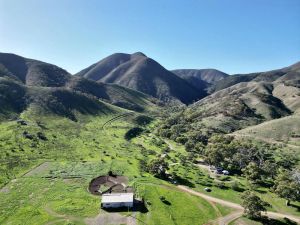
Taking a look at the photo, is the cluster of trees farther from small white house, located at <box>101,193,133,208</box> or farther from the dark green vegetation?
small white house, located at <box>101,193,133,208</box>

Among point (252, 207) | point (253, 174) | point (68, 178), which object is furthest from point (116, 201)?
point (253, 174)

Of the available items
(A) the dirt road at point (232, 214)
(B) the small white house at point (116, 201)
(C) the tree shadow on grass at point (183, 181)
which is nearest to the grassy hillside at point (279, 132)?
(C) the tree shadow on grass at point (183, 181)

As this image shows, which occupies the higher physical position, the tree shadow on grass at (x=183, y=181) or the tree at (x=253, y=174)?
the tree at (x=253, y=174)

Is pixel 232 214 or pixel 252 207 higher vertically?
pixel 252 207

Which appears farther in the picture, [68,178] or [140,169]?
[140,169]

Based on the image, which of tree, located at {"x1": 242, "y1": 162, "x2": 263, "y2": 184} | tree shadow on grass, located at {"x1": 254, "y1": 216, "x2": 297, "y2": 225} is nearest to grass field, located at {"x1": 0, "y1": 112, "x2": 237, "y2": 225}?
tree shadow on grass, located at {"x1": 254, "y1": 216, "x2": 297, "y2": 225}

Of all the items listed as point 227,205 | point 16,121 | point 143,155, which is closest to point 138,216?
A: point 227,205

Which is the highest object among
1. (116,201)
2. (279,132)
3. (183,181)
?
(279,132)

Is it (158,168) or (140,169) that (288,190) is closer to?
(158,168)

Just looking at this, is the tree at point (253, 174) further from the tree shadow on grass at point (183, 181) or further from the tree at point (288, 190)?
the tree shadow on grass at point (183, 181)

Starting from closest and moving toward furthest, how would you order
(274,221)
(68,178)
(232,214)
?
(274,221)
(232,214)
(68,178)
